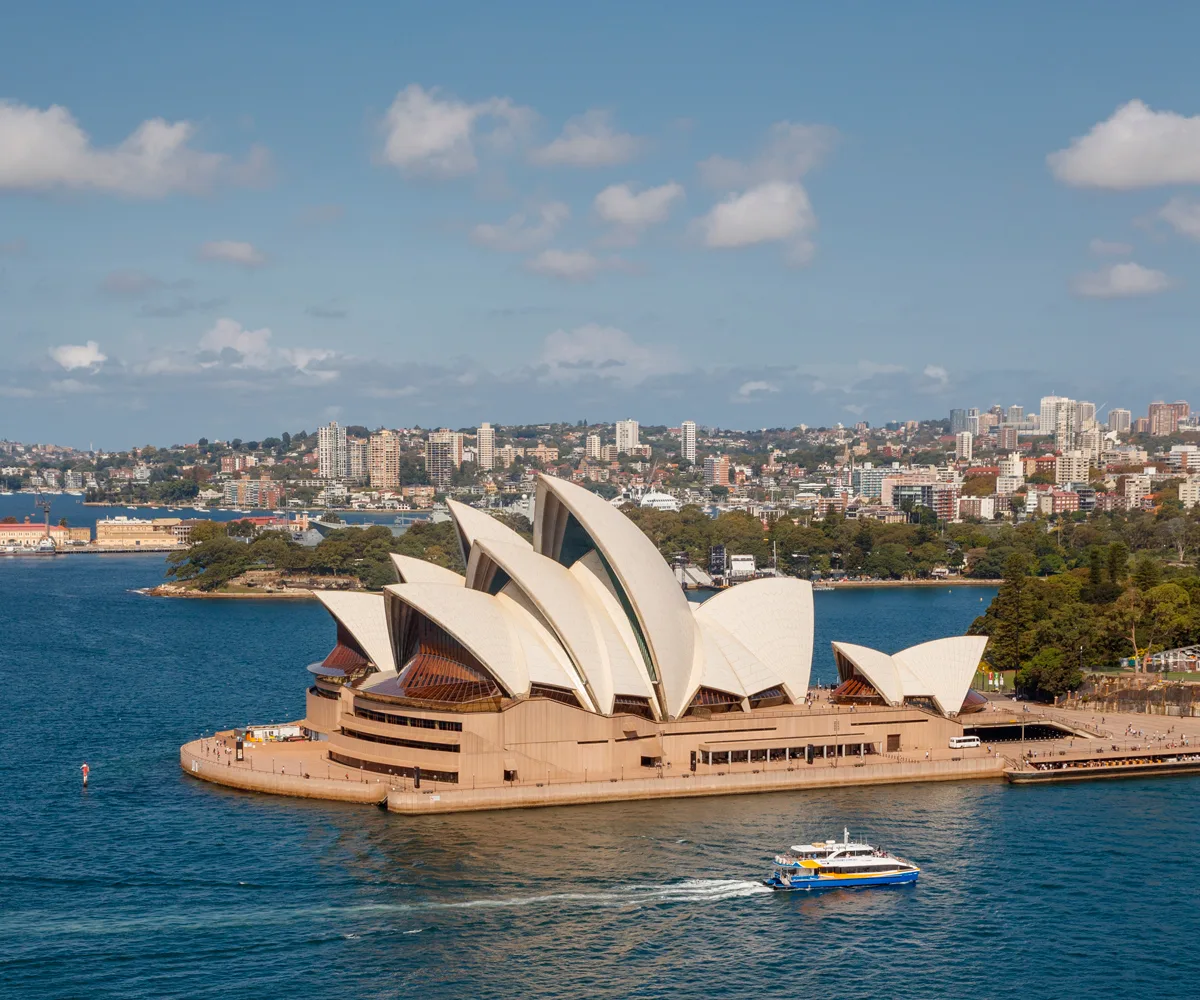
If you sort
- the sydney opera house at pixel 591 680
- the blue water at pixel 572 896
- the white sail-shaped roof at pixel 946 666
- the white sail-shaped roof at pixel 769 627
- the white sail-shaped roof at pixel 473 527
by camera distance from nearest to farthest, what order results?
the blue water at pixel 572 896
the sydney opera house at pixel 591 680
the white sail-shaped roof at pixel 473 527
the white sail-shaped roof at pixel 769 627
the white sail-shaped roof at pixel 946 666

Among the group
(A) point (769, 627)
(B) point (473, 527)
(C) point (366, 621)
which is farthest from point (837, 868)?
(C) point (366, 621)

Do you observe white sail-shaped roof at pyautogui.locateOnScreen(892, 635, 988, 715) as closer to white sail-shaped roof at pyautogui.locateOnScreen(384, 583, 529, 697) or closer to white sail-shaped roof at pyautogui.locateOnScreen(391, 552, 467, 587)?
white sail-shaped roof at pyautogui.locateOnScreen(384, 583, 529, 697)

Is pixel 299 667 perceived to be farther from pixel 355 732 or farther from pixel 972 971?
pixel 972 971

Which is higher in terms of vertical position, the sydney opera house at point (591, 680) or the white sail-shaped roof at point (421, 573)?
the white sail-shaped roof at point (421, 573)

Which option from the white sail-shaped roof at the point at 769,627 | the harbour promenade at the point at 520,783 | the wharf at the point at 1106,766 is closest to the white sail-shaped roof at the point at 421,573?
the harbour promenade at the point at 520,783

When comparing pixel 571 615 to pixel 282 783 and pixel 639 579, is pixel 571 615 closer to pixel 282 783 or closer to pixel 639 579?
pixel 639 579

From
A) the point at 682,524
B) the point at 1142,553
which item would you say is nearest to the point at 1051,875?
the point at 1142,553

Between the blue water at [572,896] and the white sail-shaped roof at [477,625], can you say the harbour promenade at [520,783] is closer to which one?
the blue water at [572,896]
